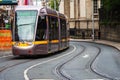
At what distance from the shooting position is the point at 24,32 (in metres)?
29.8

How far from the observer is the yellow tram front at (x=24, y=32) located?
29.5 meters

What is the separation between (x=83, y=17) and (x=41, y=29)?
5311cm

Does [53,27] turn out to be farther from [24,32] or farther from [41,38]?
[24,32]

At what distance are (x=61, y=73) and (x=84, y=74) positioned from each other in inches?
37.9

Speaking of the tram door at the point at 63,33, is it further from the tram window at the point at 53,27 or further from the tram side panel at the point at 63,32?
the tram window at the point at 53,27

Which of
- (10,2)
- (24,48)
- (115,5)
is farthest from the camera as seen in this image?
(115,5)

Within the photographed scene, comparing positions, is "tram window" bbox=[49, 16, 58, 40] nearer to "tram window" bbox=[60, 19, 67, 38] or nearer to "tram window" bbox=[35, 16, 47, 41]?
"tram window" bbox=[35, 16, 47, 41]

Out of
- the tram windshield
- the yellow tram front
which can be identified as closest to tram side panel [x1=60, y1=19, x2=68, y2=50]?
the tram windshield

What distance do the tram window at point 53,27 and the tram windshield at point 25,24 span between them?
224 centimetres

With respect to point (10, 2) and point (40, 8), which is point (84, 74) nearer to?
point (40, 8)

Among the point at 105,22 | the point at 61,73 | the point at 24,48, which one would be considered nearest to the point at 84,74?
the point at 61,73

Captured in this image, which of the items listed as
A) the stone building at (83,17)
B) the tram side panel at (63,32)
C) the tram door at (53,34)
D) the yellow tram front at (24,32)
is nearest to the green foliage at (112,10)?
the stone building at (83,17)

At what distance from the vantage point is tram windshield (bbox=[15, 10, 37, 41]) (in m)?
29.8

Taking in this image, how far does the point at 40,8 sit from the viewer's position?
3081 centimetres
